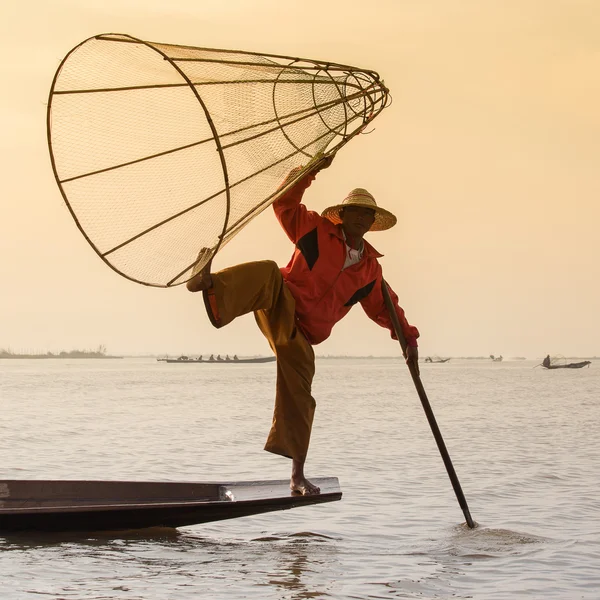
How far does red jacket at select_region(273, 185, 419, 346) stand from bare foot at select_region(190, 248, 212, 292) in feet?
2.48

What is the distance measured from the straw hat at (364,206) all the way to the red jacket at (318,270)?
0.32 ft

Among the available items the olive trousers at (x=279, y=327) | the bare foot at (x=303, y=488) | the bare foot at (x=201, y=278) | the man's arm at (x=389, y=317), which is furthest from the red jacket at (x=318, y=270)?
the bare foot at (x=303, y=488)

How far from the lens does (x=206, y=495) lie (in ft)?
24.5

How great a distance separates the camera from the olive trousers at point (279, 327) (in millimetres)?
5496

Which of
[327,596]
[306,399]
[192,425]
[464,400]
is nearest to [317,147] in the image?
[306,399]

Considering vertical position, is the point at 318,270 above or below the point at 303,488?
above

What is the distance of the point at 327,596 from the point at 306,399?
117cm

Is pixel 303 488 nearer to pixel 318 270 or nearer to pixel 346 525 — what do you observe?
pixel 318 270

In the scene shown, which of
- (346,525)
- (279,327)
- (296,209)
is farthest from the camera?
(346,525)

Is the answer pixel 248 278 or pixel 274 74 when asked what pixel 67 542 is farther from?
pixel 274 74

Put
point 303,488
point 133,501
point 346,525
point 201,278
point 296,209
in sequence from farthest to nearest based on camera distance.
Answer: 1. point 346,525
2. point 133,501
3. point 303,488
4. point 296,209
5. point 201,278

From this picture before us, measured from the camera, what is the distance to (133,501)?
741cm

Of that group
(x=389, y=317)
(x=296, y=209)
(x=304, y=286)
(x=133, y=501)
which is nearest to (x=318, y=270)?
(x=304, y=286)

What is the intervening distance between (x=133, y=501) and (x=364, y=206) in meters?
2.83
